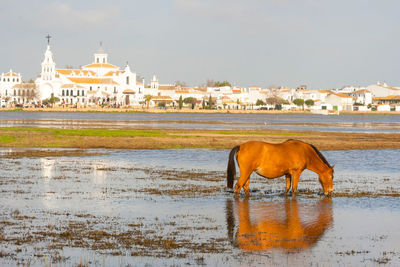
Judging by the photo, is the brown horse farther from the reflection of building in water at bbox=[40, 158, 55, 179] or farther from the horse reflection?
the reflection of building in water at bbox=[40, 158, 55, 179]

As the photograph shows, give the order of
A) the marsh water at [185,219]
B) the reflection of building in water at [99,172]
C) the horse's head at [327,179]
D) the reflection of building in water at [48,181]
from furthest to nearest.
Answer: the reflection of building in water at [99,172], the horse's head at [327,179], the reflection of building in water at [48,181], the marsh water at [185,219]

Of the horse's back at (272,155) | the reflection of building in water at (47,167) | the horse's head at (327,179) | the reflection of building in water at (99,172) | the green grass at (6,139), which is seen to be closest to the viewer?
the horse's back at (272,155)

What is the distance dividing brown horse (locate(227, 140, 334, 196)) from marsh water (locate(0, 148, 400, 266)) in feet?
2.17

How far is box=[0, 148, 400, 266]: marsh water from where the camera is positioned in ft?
39.7

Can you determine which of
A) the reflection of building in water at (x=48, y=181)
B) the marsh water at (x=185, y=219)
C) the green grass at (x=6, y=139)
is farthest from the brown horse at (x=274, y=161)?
the green grass at (x=6, y=139)

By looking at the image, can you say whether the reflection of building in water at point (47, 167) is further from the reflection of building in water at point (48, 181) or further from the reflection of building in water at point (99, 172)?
the reflection of building in water at point (99, 172)

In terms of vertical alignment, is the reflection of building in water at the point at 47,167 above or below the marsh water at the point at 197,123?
above

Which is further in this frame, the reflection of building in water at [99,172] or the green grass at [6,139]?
the green grass at [6,139]

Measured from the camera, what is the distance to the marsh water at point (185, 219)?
12109 millimetres

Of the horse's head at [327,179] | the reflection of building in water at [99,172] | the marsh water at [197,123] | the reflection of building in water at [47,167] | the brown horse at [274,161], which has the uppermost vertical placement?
the brown horse at [274,161]

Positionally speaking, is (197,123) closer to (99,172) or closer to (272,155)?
(99,172)

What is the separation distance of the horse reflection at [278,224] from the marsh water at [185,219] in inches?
0.9

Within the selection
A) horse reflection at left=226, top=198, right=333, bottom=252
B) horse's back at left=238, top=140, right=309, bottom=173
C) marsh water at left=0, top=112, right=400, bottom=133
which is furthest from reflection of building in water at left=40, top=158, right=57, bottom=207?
marsh water at left=0, top=112, right=400, bottom=133

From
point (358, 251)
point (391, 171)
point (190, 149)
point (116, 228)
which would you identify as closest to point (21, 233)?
point (116, 228)
